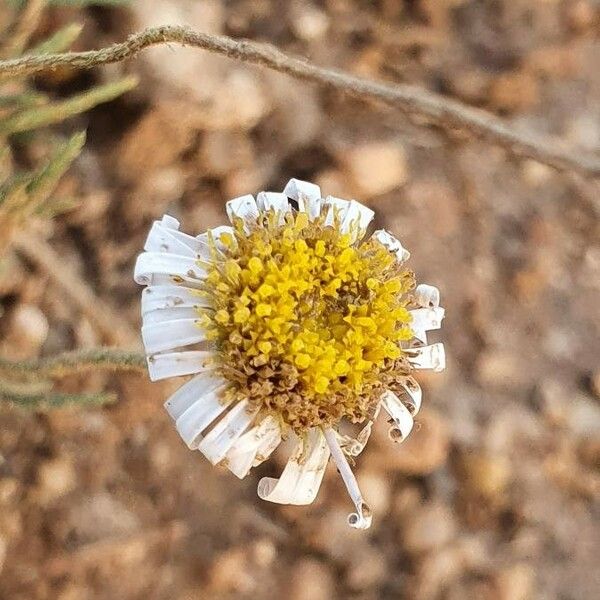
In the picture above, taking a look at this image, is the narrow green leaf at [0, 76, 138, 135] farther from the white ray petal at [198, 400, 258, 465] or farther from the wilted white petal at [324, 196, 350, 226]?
the white ray petal at [198, 400, 258, 465]

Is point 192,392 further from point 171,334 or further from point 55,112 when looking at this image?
point 55,112

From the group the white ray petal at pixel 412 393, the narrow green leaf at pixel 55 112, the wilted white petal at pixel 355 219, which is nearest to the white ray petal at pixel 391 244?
the wilted white petal at pixel 355 219

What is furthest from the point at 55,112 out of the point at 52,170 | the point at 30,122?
the point at 52,170

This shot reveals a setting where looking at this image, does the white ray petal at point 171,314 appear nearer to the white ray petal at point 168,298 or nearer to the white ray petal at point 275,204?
the white ray petal at point 168,298

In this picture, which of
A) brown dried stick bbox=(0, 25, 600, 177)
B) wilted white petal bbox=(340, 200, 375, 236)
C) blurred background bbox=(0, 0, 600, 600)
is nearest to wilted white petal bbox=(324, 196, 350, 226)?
wilted white petal bbox=(340, 200, 375, 236)

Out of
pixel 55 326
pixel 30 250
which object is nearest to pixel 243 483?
pixel 55 326

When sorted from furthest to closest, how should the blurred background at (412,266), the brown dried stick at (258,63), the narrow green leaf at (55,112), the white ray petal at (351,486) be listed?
1. the blurred background at (412,266)
2. the narrow green leaf at (55,112)
3. the white ray petal at (351,486)
4. the brown dried stick at (258,63)
